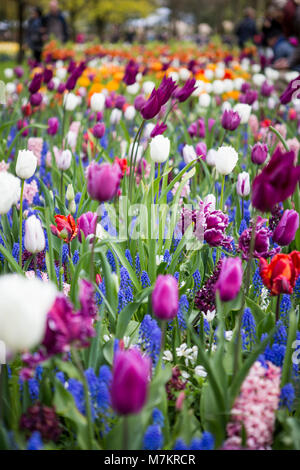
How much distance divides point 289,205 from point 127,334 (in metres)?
1.07

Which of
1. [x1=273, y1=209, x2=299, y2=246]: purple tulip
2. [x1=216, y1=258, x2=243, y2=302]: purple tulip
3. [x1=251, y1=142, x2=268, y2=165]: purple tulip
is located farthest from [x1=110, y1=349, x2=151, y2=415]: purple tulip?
[x1=251, y1=142, x2=268, y2=165]: purple tulip

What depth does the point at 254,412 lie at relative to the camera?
46.0 inches

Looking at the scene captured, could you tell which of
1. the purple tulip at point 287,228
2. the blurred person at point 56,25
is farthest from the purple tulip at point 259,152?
the blurred person at point 56,25

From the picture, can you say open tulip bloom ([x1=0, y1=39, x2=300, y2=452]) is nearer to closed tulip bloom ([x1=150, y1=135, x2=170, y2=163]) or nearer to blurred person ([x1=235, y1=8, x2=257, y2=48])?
closed tulip bloom ([x1=150, y1=135, x2=170, y2=163])

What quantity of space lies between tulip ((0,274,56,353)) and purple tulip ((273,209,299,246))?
0.90 m

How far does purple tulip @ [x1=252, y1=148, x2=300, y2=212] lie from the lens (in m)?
1.15

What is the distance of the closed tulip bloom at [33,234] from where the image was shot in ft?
5.28

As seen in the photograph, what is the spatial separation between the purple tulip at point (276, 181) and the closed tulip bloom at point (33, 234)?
0.73 meters

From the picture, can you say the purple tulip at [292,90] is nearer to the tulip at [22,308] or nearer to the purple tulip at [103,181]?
the purple tulip at [103,181]

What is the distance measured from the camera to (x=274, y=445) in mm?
1267

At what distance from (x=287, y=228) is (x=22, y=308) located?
3.12 ft

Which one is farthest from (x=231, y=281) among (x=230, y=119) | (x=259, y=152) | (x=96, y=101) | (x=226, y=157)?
(x=96, y=101)

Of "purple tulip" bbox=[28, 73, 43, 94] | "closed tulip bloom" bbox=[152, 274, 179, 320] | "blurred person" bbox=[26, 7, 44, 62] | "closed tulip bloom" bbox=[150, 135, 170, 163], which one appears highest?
"blurred person" bbox=[26, 7, 44, 62]
